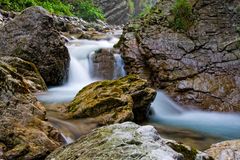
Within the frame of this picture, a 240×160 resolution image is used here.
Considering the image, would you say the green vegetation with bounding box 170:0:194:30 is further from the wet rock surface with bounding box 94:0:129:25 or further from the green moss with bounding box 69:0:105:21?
the wet rock surface with bounding box 94:0:129:25

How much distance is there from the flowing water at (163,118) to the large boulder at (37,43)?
0.60 metres

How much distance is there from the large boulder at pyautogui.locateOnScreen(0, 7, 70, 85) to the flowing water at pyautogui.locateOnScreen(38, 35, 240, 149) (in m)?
0.60

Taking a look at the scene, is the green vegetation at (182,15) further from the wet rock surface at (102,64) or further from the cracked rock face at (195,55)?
the wet rock surface at (102,64)

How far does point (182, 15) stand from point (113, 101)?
6.10 metres

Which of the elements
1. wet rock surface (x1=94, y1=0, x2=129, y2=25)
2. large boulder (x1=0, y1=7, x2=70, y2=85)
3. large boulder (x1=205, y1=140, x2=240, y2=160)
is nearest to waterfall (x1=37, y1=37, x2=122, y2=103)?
large boulder (x1=0, y1=7, x2=70, y2=85)

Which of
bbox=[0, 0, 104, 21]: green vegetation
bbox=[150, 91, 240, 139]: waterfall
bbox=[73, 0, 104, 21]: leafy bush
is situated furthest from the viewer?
bbox=[73, 0, 104, 21]: leafy bush

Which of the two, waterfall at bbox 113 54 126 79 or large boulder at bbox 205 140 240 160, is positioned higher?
waterfall at bbox 113 54 126 79

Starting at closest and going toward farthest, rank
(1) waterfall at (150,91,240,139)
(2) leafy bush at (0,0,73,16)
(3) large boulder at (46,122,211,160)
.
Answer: (3) large boulder at (46,122,211,160) → (1) waterfall at (150,91,240,139) → (2) leafy bush at (0,0,73,16)

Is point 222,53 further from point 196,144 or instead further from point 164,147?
point 164,147

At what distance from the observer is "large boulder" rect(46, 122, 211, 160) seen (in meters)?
3.48

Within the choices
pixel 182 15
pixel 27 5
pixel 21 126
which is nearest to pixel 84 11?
pixel 27 5

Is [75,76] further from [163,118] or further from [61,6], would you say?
[61,6]

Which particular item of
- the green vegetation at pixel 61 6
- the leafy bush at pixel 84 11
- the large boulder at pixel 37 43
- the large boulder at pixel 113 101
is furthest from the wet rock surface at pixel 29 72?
the leafy bush at pixel 84 11

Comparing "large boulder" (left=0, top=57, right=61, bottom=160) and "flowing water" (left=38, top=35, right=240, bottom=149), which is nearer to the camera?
"large boulder" (left=0, top=57, right=61, bottom=160)
